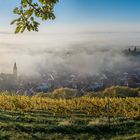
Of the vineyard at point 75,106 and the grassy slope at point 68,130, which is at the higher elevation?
the grassy slope at point 68,130

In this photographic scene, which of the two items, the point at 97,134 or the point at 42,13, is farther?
the point at 97,134

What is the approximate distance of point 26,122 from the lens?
2677 cm

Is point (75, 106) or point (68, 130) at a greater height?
point (68, 130)

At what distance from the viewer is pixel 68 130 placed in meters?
23.7

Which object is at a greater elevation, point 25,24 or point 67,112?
point 25,24

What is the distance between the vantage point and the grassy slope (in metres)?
22.4

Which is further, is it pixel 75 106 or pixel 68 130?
pixel 75 106

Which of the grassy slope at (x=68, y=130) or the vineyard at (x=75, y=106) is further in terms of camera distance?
the vineyard at (x=75, y=106)

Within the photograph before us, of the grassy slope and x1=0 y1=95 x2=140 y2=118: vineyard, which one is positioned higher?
the grassy slope

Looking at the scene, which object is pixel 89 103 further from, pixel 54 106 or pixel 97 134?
pixel 97 134

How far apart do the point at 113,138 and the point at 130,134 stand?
164cm

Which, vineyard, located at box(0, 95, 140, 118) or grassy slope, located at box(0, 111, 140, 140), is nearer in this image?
grassy slope, located at box(0, 111, 140, 140)

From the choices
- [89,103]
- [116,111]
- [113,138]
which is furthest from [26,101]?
[113,138]

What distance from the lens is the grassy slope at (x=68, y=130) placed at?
2244 centimetres
